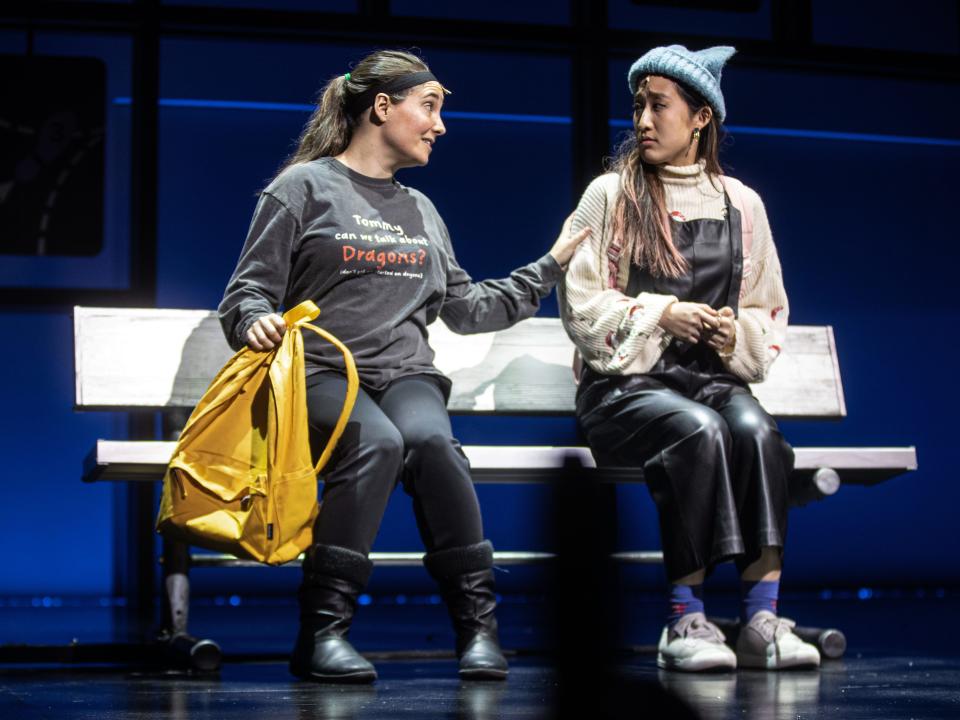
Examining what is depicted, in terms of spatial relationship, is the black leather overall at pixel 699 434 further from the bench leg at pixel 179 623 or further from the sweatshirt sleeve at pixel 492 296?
the bench leg at pixel 179 623

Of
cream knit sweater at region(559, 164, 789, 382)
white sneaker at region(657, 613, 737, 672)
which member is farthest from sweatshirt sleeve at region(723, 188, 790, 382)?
white sneaker at region(657, 613, 737, 672)

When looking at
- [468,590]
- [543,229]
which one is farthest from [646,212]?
[543,229]

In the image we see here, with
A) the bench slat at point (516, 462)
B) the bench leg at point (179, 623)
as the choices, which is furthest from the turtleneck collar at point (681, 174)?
the bench leg at point (179, 623)

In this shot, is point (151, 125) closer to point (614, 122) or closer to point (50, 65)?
point (50, 65)

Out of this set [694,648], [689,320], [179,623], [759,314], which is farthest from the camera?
[759,314]

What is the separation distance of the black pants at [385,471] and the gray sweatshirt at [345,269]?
0.50 feet

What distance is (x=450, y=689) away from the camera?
264 cm

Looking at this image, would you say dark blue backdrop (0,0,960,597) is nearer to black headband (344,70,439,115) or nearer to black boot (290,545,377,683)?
black headband (344,70,439,115)

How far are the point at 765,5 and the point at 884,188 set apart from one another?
3.26 ft

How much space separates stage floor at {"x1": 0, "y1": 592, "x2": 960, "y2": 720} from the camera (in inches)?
88.9

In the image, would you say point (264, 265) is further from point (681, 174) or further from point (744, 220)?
point (744, 220)

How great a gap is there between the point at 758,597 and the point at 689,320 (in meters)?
0.64

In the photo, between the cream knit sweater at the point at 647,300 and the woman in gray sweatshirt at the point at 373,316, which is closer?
the woman in gray sweatshirt at the point at 373,316

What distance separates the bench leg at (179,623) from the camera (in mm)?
3090
